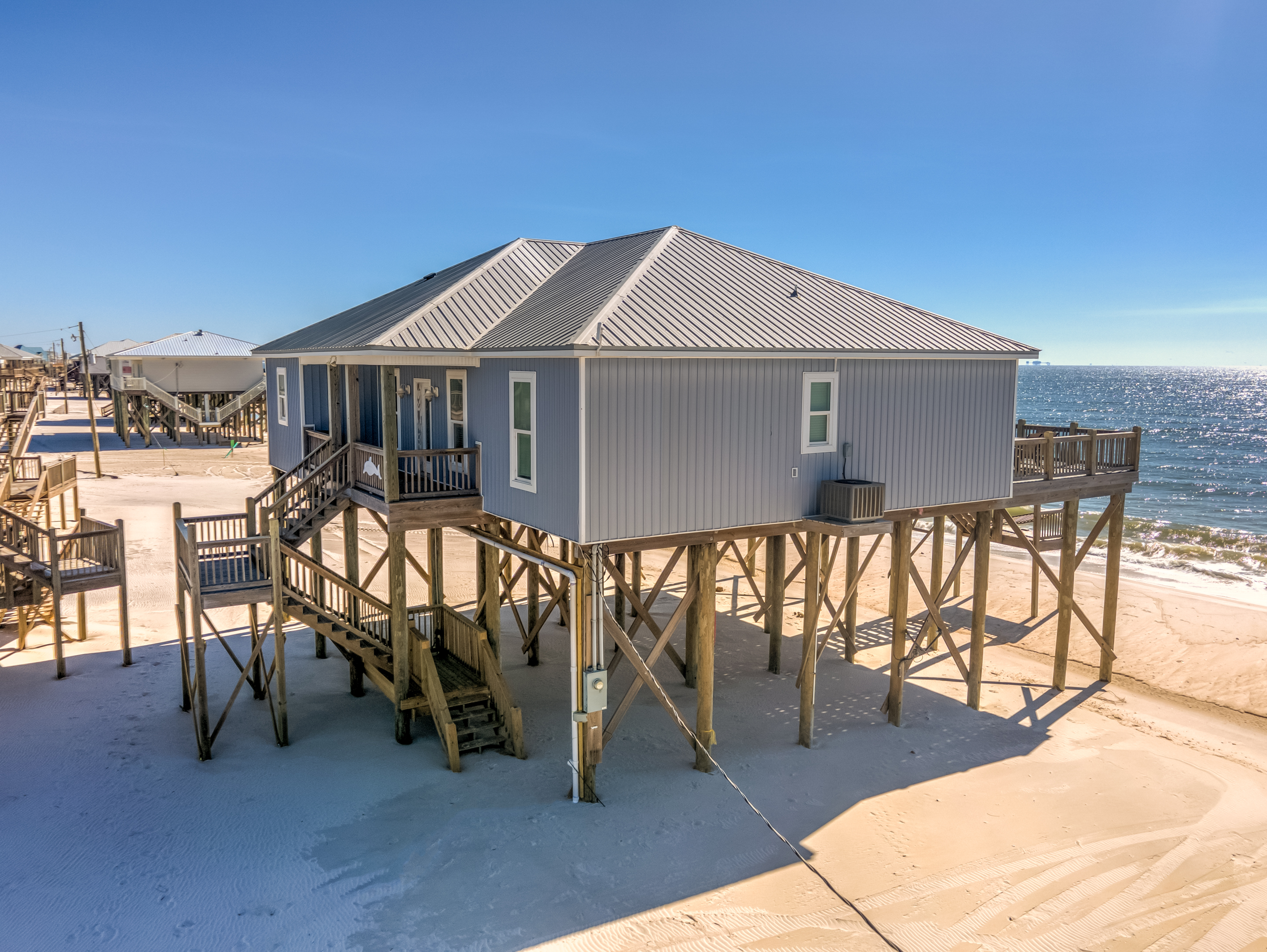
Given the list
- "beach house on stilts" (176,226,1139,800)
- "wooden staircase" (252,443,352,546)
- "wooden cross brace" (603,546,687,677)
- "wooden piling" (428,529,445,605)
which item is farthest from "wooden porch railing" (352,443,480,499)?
"wooden cross brace" (603,546,687,677)

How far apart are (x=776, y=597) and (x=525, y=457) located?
842 centimetres

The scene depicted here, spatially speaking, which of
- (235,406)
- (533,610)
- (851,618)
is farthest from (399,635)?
(235,406)

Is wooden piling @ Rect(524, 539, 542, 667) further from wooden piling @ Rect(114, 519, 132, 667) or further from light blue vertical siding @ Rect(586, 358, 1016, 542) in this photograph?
wooden piling @ Rect(114, 519, 132, 667)

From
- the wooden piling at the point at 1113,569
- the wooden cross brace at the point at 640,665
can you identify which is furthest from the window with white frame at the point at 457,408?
the wooden piling at the point at 1113,569

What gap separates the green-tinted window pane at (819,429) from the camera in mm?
14625

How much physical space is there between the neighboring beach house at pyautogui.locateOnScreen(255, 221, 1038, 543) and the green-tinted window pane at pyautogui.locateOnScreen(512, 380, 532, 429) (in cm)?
4

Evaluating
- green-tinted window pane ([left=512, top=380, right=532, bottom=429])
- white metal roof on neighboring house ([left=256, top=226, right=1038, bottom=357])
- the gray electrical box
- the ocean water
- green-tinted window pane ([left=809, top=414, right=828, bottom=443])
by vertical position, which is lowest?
the ocean water

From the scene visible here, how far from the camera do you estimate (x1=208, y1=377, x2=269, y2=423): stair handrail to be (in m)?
53.5

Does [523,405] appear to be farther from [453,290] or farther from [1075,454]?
[1075,454]

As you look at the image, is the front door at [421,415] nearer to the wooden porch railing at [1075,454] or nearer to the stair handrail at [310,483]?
the stair handrail at [310,483]

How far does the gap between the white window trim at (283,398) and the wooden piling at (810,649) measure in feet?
43.2

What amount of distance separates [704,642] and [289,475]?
8.51 metres

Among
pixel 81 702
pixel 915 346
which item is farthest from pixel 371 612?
pixel 915 346

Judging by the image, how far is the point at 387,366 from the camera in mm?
14398
